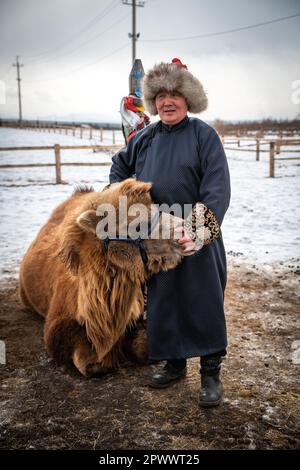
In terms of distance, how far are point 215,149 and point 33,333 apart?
98.0 inches

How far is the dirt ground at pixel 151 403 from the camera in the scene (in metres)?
2.04

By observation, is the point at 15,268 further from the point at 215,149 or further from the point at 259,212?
the point at 259,212

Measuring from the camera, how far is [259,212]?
823 centimetres

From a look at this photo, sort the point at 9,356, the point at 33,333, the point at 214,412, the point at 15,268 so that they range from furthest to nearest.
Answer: the point at 15,268 → the point at 33,333 → the point at 9,356 → the point at 214,412

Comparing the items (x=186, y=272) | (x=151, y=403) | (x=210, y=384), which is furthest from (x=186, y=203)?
(x=151, y=403)

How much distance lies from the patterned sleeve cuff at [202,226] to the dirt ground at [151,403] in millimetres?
1116

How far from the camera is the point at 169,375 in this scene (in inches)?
102

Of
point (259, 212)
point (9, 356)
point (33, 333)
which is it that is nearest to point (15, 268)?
point (33, 333)

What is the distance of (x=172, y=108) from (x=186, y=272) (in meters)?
1.09

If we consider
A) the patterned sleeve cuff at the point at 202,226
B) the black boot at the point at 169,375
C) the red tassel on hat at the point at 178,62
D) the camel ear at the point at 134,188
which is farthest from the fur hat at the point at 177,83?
the black boot at the point at 169,375

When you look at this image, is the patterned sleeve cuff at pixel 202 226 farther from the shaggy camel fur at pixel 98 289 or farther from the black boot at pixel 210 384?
the black boot at pixel 210 384

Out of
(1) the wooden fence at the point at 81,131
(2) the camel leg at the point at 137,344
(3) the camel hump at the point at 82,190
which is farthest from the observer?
(1) the wooden fence at the point at 81,131

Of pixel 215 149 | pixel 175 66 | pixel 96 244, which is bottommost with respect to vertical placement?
pixel 96 244

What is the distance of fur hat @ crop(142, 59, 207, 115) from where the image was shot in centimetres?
228
